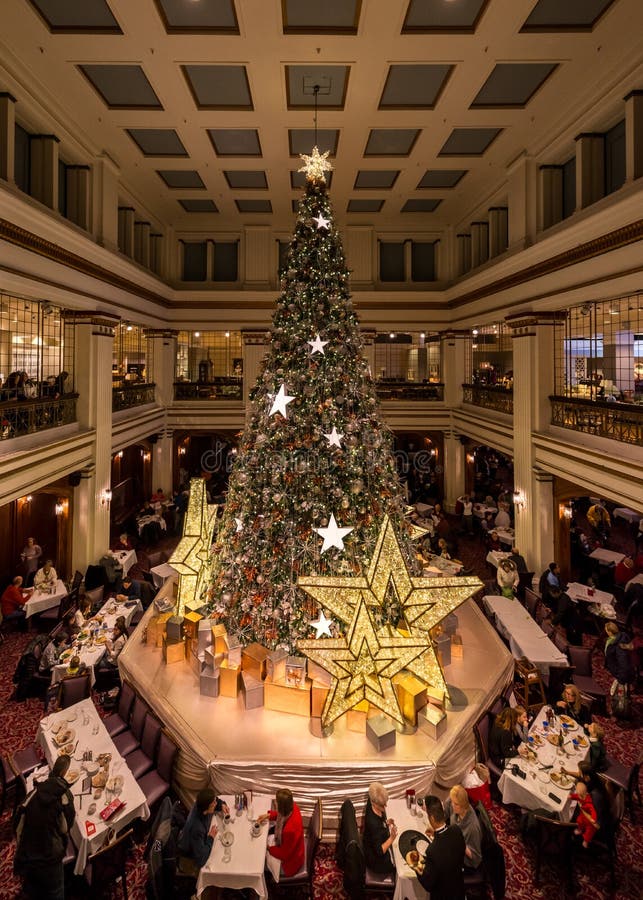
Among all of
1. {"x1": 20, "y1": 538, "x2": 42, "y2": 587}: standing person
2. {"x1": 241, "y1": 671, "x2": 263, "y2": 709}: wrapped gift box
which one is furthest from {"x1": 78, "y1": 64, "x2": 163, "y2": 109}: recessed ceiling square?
{"x1": 241, "y1": 671, "x2": 263, "y2": 709}: wrapped gift box

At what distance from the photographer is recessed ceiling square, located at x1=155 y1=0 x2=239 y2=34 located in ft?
24.7

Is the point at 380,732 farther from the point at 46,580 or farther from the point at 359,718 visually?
the point at 46,580

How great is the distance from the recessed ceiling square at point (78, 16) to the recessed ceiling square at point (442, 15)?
4.57 meters

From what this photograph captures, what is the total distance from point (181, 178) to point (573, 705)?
14.7 metres

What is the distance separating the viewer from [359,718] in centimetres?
607

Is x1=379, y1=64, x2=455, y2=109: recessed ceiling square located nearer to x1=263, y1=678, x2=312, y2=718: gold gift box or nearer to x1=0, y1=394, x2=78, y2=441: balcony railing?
x1=0, y1=394, x2=78, y2=441: balcony railing

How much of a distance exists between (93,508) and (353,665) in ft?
26.9

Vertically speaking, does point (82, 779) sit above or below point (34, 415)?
below

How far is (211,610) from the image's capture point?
23.6 ft

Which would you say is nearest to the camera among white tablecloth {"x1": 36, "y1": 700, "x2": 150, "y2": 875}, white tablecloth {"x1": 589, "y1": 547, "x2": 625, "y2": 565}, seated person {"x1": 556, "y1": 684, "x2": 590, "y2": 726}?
white tablecloth {"x1": 36, "y1": 700, "x2": 150, "y2": 875}

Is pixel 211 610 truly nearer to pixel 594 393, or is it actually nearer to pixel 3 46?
pixel 3 46

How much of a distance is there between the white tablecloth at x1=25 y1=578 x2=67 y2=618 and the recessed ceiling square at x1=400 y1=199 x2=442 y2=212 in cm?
1432

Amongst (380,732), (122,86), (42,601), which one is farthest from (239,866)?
(122,86)

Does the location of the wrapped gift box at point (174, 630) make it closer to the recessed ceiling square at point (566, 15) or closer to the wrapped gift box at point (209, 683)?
the wrapped gift box at point (209, 683)
